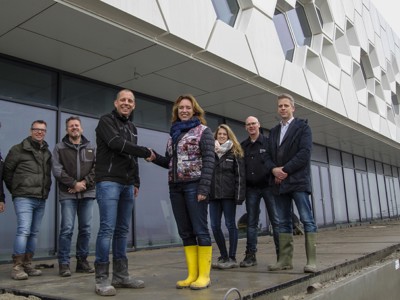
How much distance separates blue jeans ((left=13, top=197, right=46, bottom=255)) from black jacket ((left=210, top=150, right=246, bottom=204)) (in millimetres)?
2033

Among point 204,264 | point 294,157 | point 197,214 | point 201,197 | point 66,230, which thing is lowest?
point 204,264

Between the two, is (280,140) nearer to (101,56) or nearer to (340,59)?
(101,56)

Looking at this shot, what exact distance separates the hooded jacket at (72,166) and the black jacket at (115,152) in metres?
1.24

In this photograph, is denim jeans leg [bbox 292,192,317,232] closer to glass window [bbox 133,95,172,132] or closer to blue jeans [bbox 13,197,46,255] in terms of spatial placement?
blue jeans [bbox 13,197,46,255]

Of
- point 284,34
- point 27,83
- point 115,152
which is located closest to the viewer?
point 115,152

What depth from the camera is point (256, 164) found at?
4711 mm

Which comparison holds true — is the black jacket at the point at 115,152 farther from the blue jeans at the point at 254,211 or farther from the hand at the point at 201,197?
the blue jeans at the point at 254,211

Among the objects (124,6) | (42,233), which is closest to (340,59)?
(124,6)

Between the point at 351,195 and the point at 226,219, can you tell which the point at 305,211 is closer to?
the point at 226,219

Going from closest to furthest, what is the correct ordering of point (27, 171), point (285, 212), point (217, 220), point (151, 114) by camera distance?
point (285, 212) → point (27, 171) → point (217, 220) → point (151, 114)

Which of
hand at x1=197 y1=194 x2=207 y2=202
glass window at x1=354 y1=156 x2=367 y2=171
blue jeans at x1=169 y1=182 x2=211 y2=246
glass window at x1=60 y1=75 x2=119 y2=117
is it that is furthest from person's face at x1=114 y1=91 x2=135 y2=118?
glass window at x1=354 y1=156 x2=367 y2=171

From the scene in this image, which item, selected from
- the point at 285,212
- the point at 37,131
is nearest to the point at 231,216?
the point at 285,212

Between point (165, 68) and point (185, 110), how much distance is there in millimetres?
3762

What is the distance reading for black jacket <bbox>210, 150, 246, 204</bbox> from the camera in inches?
180
